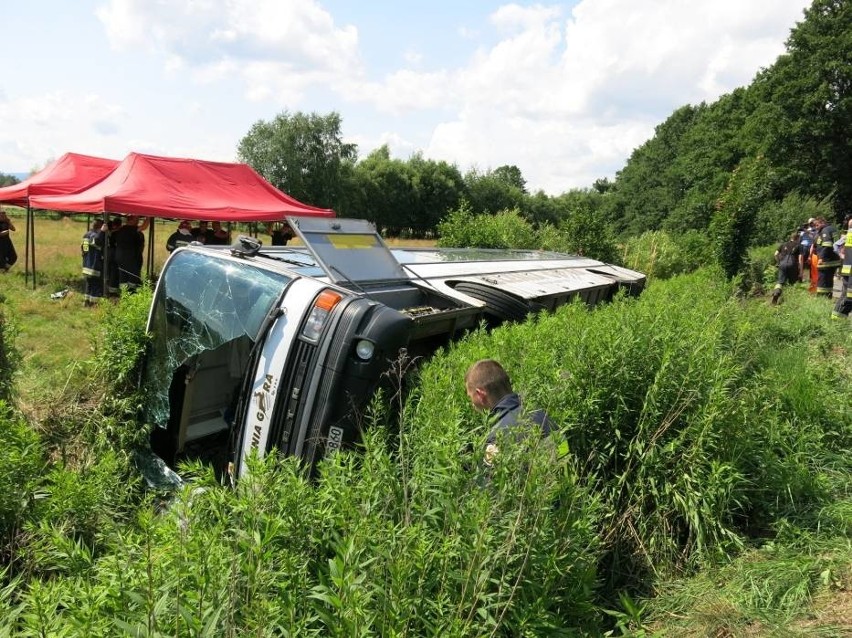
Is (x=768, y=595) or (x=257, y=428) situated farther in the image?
(x=257, y=428)

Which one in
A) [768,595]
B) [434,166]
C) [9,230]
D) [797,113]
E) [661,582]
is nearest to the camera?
[768,595]

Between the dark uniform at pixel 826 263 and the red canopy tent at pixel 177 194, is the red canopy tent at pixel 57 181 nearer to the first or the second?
the red canopy tent at pixel 177 194

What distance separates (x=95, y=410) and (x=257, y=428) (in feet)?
6.22

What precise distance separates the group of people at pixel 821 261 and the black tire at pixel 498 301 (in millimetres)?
5533

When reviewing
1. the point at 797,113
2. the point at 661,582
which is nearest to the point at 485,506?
the point at 661,582

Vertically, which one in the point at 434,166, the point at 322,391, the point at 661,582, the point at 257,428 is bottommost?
the point at 661,582

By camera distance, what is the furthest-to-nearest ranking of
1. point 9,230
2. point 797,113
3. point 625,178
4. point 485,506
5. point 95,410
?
point 625,178
point 797,113
point 9,230
point 95,410
point 485,506

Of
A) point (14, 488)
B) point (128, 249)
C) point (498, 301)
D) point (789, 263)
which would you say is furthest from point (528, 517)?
point (789, 263)

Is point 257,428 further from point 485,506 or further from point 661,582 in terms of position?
point 661,582

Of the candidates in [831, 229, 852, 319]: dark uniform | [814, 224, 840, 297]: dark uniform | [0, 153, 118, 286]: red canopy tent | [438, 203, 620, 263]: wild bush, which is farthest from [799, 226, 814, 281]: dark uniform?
[0, 153, 118, 286]: red canopy tent

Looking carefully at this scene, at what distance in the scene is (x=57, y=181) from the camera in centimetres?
1320

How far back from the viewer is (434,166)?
55.8 m

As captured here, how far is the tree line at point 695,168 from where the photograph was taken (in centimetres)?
2600

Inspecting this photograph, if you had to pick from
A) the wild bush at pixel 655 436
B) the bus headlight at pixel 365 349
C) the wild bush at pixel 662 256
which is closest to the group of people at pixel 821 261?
the wild bush at pixel 662 256
